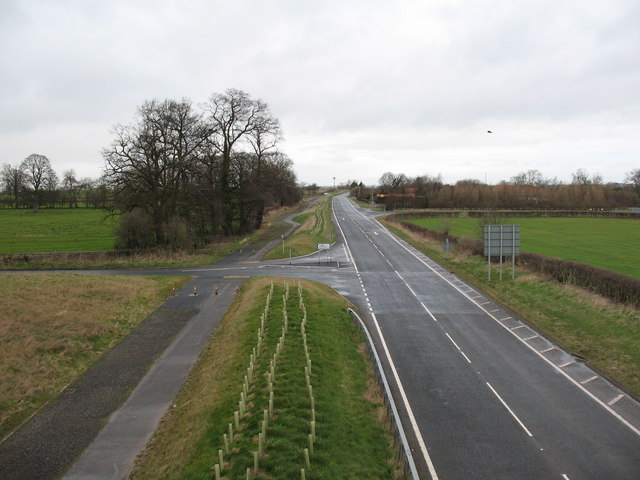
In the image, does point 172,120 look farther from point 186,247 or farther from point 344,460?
point 344,460

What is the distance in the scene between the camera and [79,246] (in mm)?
52312

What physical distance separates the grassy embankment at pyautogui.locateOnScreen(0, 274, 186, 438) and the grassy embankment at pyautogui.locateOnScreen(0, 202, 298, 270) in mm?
10244

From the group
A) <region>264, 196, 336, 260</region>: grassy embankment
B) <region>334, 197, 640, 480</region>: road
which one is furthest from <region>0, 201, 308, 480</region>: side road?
<region>264, 196, 336, 260</region>: grassy embankment

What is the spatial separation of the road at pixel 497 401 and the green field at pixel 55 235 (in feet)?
119

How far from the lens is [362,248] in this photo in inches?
2042

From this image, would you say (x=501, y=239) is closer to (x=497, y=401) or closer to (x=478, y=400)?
(x=497, y=401)

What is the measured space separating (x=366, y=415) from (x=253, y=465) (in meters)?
4.41

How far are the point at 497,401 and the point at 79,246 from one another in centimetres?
5111

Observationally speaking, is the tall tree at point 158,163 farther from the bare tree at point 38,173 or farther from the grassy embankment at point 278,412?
the bare tree at point 38,173

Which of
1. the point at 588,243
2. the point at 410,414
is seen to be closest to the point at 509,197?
the point at 588,243

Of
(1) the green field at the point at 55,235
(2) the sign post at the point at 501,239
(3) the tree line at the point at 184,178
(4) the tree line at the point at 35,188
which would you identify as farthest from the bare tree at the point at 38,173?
(2) the sign post at the point at 501,239

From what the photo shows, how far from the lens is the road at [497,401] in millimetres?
11734

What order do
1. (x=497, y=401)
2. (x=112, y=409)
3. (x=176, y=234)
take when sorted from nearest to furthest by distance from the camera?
(x=497, y=401) → (x=112, y=409) → (x=176, y=234)

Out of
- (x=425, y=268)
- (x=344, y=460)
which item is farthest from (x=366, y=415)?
(x=425, y=268)
